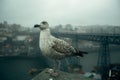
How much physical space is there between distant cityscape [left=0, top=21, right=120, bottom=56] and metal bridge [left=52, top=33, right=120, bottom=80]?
0.09 m

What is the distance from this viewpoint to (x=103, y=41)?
4.05m

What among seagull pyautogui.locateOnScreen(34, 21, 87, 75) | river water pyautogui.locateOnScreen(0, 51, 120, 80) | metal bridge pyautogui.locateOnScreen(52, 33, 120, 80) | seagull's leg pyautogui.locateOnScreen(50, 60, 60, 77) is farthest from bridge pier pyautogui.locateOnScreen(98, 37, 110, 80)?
seagull pyautogui.locateOnScreen(34, 21, 87, 75)

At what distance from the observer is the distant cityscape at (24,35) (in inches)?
155

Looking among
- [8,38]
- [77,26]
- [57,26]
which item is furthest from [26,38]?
[77,26]

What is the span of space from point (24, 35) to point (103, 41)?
167cm

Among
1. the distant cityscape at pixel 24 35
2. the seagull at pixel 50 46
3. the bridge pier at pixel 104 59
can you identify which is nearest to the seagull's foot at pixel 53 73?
the seagull at pixel 50 46

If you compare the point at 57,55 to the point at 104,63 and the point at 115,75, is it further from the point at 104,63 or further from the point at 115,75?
the point at 104,63

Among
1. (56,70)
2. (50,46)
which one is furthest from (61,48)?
(56,70)

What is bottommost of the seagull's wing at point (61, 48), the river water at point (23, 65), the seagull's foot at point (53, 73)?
the river water at point (23, 65)

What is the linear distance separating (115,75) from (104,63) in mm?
534

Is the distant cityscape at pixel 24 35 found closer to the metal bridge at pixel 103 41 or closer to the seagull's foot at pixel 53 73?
the metal bridge at pixel 103 41

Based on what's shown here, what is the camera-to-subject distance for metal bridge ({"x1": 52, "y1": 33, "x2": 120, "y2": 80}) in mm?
3921

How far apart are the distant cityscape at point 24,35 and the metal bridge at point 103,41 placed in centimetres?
9

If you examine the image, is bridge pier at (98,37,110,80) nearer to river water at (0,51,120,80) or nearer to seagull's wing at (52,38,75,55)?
river water at (0,51,120,80)
